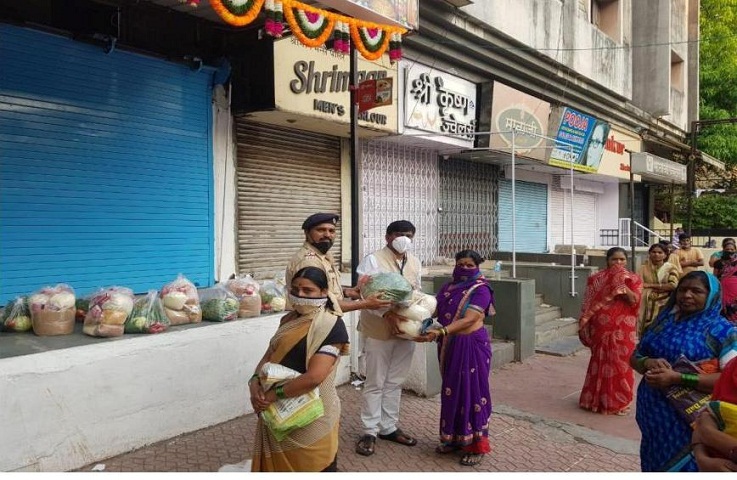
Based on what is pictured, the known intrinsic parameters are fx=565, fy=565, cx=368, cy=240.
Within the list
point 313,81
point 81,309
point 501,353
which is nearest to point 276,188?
point 313,81

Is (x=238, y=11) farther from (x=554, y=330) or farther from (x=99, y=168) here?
(x=554, y=330)

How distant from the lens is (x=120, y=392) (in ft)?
12.9

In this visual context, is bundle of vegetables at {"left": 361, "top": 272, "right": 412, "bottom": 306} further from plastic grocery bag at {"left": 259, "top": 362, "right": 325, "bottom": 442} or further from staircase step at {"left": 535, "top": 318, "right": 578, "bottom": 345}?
staircase step at {"left": 535, "top": 318, "right": 578, "bottom": 345}

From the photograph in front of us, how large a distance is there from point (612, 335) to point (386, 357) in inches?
98.1

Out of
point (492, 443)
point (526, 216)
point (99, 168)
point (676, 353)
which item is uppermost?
point (99, 168)

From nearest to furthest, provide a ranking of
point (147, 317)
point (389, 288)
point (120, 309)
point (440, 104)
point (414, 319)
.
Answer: point (389, 288) < point (414, 319) < point (120, 309) < point (147, 317) < point (440, 104)

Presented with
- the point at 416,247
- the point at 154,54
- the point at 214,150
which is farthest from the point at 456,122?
the point at 154,54

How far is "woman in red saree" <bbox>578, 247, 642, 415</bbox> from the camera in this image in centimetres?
541

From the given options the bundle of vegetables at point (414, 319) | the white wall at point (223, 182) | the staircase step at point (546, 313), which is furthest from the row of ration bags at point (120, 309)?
the staircase step at point (546, 313)

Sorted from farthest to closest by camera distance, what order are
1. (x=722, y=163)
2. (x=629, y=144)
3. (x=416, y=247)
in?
(x=722, y=163) < (x=629, y=144) < (x=416, y=247)

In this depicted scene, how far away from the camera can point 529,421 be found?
5.11m

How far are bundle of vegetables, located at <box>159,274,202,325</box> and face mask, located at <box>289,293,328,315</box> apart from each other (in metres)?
2.16
